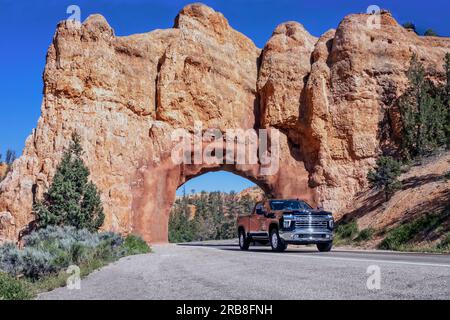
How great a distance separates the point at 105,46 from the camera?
38.8 m

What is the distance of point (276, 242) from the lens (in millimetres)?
18734

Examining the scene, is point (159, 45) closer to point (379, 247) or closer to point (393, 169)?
point (393, 169)

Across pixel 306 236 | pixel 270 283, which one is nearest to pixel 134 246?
pixel 306 236

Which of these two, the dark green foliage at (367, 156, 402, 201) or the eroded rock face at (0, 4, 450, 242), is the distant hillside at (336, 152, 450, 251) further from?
the eroded rock face at (0, 4, 450, 242)

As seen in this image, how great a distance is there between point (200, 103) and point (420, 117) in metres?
17.6

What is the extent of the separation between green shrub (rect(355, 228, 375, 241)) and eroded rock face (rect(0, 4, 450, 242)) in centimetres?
1163

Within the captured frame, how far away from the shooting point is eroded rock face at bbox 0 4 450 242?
37.0 m

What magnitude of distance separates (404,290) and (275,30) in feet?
134

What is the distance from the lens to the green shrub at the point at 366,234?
25777mm

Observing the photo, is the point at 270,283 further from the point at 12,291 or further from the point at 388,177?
the point at 388,177

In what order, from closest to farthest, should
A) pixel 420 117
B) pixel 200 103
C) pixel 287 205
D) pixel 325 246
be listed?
pixel 325 246 → pixel 287 205 → pixel 420 117 → pixel 200 103

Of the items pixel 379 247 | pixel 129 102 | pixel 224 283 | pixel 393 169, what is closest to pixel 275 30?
pixel 129 102

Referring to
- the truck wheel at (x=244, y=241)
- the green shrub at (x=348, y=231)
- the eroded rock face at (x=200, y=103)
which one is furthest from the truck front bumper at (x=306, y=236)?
the eroded rock face at (x=200, y=103)
